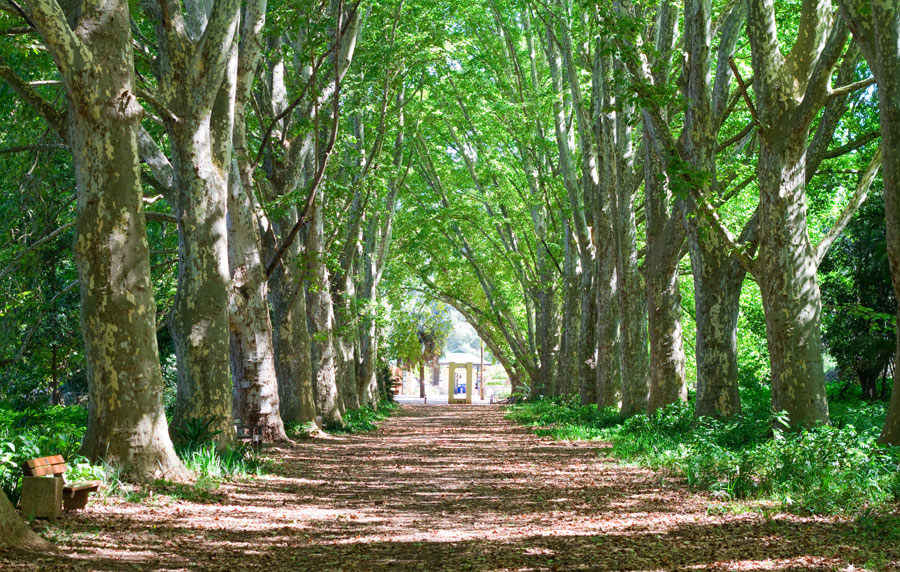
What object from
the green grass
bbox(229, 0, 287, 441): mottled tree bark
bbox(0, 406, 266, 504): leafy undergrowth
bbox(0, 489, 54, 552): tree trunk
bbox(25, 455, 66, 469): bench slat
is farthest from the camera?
bbox(229, 0, 287, 441): mottled tree bark

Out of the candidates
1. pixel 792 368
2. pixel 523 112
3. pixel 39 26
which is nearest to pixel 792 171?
pixel 792 368

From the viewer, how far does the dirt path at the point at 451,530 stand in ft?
18.8

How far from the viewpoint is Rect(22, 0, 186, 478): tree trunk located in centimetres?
809

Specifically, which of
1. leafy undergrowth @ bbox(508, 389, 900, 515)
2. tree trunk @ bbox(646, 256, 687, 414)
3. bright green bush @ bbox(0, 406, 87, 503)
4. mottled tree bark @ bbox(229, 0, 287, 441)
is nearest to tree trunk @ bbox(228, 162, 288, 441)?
mottled tree bark @ bbox(229, 0, 287, 441)

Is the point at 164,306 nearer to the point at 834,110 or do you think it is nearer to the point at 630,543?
the point at 834,110

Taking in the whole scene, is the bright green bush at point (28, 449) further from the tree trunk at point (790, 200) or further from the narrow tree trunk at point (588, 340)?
the narrow tree trunk at point (588, 340)

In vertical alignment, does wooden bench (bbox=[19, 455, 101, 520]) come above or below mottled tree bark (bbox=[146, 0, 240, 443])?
below

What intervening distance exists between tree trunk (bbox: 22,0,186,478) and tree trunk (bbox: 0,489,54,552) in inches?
97.6

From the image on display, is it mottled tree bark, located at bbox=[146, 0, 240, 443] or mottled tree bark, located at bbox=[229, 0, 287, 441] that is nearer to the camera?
mottled tree bark, located at bbox=[146, 0, 240, 443]

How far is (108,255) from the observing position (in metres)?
8.13

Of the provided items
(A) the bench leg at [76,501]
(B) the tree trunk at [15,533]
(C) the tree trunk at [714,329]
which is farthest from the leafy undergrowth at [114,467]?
(C) the tree trunk at [714,329]

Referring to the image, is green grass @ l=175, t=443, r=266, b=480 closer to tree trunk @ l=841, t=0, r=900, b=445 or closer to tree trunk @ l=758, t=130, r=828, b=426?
tree trunk @ l=758, t=130, r=828, b=426

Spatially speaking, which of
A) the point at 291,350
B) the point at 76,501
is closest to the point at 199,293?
the point at 76,501

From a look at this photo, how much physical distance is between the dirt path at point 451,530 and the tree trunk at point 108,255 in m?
0.78
